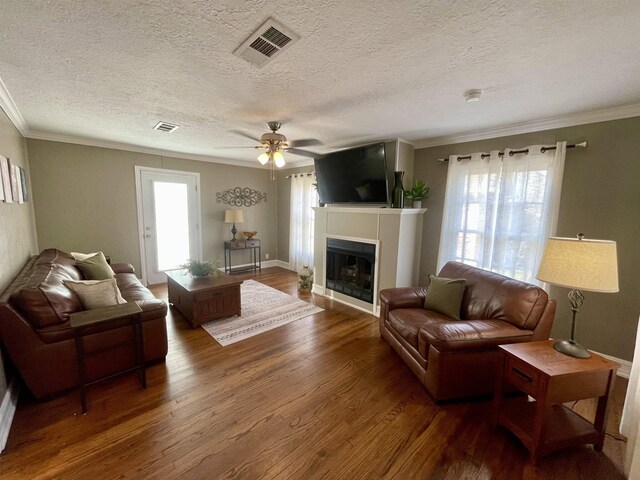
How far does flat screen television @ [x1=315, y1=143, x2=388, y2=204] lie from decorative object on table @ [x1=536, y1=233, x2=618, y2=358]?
6.85 feet

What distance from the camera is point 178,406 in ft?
6.39

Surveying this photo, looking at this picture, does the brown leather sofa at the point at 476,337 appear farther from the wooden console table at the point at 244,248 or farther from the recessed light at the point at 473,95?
the wooden console table at the point at 244,248

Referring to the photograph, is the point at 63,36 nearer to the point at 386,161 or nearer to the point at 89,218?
the point at 386,161

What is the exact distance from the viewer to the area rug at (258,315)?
9.98 ft

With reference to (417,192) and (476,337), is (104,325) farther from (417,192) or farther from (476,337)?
(417,192)

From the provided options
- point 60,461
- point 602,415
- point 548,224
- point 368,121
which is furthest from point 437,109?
point 60,461

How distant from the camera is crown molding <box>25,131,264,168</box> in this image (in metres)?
3.68

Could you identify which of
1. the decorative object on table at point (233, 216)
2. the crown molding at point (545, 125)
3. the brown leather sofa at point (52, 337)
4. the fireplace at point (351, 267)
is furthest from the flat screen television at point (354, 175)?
the brown leather sofa at point (52, 337)

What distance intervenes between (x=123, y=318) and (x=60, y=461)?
0.91 meters

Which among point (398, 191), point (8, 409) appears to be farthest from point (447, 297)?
point (8, 409)

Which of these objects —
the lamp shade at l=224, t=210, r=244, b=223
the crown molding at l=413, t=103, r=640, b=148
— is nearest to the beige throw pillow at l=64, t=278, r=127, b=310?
the lamp shade at l=224, t=210, r=244, b=223

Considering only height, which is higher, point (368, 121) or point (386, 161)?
point (368, 121)

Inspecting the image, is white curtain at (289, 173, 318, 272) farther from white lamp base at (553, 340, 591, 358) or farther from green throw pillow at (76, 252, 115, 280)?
white lamp base at (553, 340, 591, 358)

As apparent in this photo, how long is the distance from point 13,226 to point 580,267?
179 inches
